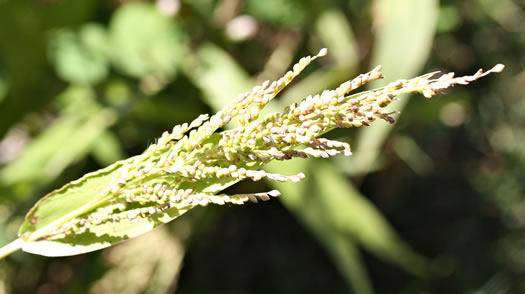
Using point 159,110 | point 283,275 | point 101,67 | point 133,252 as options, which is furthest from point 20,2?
point 283,275

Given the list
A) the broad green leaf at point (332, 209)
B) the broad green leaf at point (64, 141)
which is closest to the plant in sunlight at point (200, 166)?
the broad green leaf at point (332, 209)

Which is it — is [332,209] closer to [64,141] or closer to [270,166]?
[270,166]

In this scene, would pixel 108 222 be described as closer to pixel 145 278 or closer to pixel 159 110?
pixel 159 110

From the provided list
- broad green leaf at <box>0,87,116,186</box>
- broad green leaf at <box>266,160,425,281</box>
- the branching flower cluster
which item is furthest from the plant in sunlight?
broad green leaf at <box>0,87,116,186</box>

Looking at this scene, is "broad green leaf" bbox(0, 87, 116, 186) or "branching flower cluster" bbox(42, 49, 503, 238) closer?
"branching flower cluster" bbox(42, 49, 503, 238)

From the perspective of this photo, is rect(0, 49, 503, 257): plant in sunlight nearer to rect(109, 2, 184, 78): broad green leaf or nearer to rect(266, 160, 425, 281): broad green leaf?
rect(266, 160, 425, 281): broad green leaf
